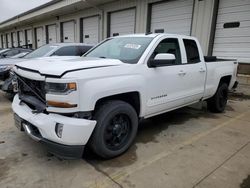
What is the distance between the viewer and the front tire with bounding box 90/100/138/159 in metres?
2.95

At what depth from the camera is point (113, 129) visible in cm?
323

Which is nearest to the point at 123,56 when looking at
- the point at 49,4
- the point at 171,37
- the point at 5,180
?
the point at 171,37

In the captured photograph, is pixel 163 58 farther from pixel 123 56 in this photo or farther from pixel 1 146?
pixel 1 146

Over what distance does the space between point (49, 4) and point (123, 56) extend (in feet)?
55.7

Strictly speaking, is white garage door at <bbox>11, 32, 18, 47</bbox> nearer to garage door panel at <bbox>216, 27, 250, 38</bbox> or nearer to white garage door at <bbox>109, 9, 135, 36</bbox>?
white garage door at <bbox>109, 9, 135, 36</bbox>

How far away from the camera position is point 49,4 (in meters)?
→ 18.2

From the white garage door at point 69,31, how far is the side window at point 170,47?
15260mm

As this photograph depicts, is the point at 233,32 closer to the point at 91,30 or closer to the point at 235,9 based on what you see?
the point at 235,9

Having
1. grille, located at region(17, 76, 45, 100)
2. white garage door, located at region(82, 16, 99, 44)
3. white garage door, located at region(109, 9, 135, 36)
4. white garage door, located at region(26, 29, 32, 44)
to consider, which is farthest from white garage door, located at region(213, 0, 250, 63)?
white garage door, located at region(26, 29, 32, 44)

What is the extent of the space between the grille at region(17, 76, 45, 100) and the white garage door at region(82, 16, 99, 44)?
12.7 m

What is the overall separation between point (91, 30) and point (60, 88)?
47.0 feet

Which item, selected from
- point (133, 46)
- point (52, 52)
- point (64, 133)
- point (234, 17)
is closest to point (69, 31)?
point (52, 52)

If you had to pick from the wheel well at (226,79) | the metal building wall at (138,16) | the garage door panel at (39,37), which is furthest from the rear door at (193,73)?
the garage door panel at (39,37)

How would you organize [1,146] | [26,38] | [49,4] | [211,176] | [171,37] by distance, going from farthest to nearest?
[26,38]
[49,4]
[171,37]
[1,146]
[211,176]
